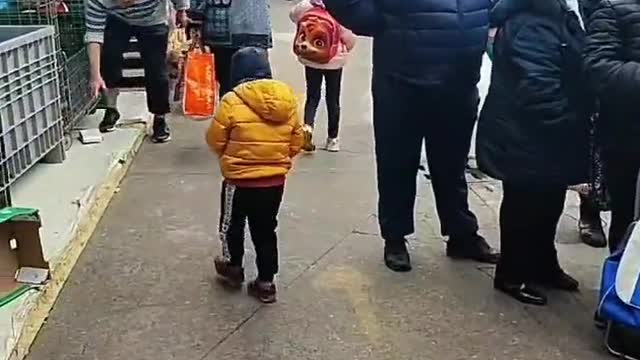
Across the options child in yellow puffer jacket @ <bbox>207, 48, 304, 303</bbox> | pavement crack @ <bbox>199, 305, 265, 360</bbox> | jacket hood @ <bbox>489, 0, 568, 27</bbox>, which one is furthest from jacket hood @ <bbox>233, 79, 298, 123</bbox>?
jacket hood @ <bbox>489, 0, 568, 27</bbox>

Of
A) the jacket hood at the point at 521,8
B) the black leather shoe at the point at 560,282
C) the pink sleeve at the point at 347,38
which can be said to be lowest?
the black leather shoe at the point at 560,282

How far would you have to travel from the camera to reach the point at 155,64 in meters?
6.39

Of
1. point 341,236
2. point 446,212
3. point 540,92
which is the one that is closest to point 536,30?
point 540,92

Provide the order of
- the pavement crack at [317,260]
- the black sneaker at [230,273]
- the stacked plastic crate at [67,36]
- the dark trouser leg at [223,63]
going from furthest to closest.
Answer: the dark trouser leg at [223,63] → the stacked plastic crate at [67,36] → the pavement crack at [317,260] → the black sneaker at [230,273]

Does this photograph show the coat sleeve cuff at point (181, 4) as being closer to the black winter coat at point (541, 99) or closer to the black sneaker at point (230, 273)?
the black sneaker at point (230, 273)

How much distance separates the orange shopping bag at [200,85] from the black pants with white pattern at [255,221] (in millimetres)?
2434

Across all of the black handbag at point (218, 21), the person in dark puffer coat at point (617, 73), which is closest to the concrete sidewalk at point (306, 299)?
the person in dark puffer coat at point (617, 73)

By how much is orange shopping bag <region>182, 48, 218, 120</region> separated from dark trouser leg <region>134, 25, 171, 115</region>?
195mm

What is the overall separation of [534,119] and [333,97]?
9.86 feet

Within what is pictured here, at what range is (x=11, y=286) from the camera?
3734 millimetres

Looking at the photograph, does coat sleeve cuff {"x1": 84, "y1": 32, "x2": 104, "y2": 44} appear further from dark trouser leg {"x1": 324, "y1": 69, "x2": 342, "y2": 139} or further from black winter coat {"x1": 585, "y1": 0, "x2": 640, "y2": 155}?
black winter coat {"x1": 585, "y1": 0, "x2": 640, "y2": 155}

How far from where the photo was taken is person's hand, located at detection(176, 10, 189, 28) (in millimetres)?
6508

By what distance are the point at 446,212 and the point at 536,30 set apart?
1.14 meters

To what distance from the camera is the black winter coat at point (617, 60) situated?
325cm
